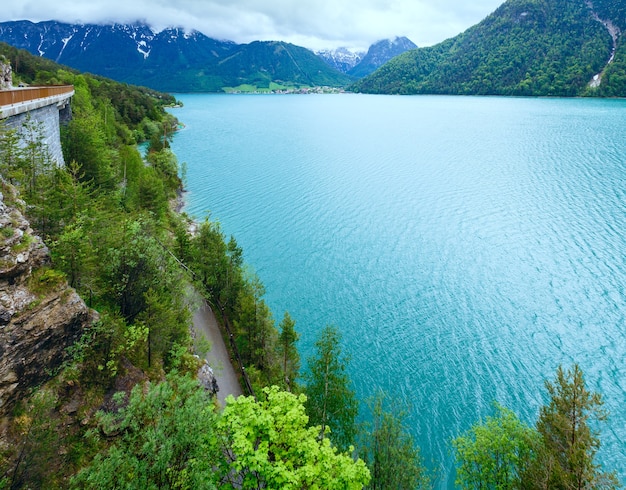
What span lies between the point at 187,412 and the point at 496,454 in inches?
647

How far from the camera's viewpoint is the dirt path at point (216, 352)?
25.4 meters

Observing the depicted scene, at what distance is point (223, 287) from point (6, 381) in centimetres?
1950

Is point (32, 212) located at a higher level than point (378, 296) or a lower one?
higher

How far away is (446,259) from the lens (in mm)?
44219

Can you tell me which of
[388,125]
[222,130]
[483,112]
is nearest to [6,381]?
[222,130]

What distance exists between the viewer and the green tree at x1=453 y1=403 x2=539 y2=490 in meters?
17.7

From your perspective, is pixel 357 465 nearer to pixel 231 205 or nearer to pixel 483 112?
pixel 231 205

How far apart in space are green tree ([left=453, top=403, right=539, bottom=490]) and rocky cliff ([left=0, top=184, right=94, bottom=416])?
20.7 metres

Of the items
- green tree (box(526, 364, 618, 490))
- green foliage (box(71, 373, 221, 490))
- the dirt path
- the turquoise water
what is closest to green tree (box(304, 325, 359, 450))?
the turquoise water

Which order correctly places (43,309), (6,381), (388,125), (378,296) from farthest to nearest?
(388,125) → (378,296) → (43,309) → (6,381)

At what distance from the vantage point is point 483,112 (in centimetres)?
16288

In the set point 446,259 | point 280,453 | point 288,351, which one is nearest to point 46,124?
point 288,351

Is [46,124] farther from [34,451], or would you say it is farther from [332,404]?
[332,404]

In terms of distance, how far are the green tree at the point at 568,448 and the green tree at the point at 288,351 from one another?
14554mm
